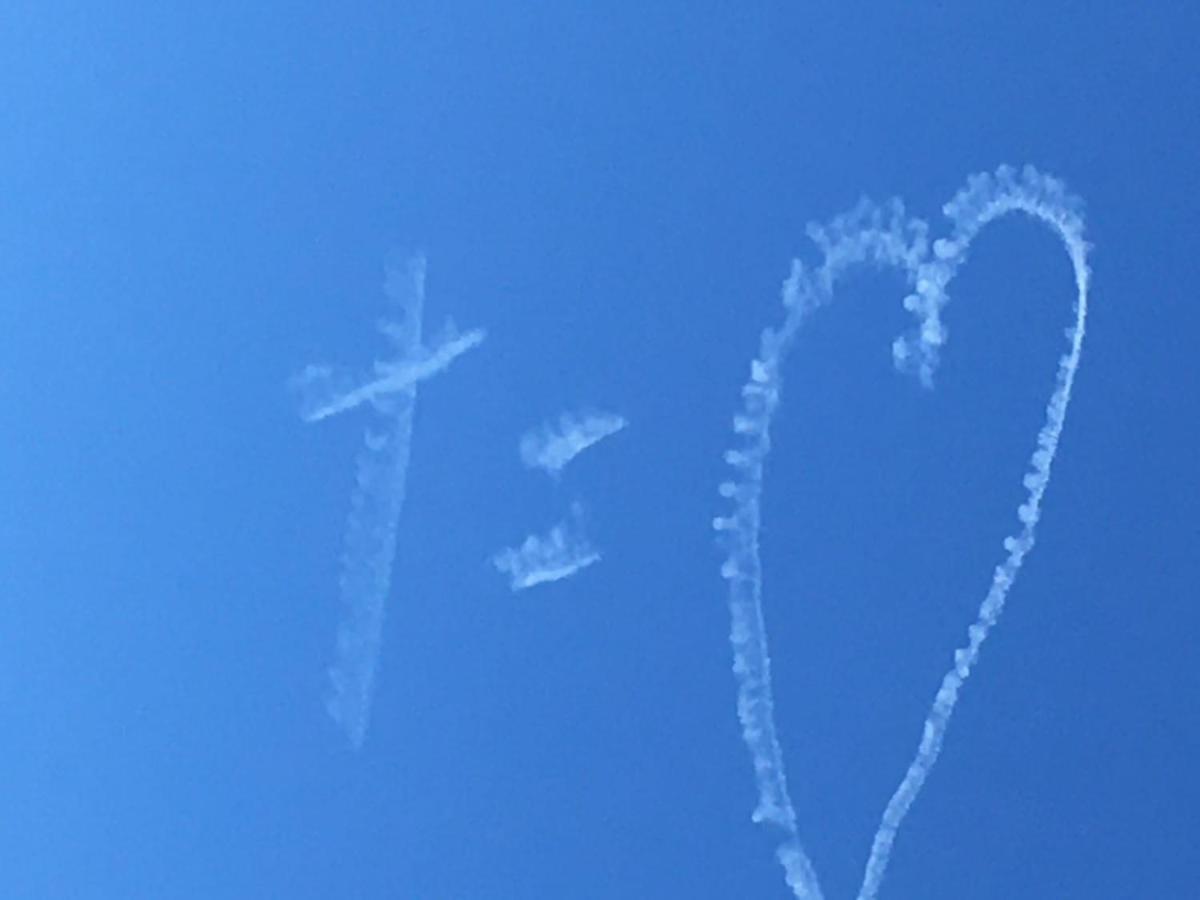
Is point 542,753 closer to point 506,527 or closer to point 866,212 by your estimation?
point 506,527

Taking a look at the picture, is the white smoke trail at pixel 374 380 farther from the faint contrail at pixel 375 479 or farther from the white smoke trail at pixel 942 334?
the white smoke trail at pixel 942 334

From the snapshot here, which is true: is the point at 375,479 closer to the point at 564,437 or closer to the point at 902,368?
the point at 564,437

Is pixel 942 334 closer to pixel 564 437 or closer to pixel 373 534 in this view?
pixel 564 437

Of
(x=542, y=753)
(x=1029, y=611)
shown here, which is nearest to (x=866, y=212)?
(x=1029, y=611)

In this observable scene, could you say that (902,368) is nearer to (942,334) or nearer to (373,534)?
(942,334)

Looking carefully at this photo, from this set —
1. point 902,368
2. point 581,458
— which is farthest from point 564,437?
point 902,368
